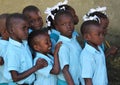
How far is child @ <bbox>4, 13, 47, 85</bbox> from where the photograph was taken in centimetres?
381

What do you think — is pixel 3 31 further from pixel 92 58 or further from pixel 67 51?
pixel 92 58

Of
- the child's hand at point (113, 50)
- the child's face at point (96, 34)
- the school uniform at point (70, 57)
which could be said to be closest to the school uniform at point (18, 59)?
the school uniform at point (70, 57)

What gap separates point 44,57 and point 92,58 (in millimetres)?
468

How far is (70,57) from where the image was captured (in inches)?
157

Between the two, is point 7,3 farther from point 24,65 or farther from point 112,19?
point 24,65

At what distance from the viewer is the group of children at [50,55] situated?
3.88 m

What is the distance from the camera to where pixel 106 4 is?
695 centimetres

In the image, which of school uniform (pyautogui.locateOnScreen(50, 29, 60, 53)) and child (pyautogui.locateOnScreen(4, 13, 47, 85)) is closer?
child (pyautogui.locateOnScreen(4, 13, 47, 85))

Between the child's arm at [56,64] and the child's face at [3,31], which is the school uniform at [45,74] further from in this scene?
the child's face at [3,31]

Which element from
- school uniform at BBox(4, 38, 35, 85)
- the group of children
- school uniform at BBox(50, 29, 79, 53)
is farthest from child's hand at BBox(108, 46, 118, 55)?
school uniform at BBox(4, 38, 35, 85)

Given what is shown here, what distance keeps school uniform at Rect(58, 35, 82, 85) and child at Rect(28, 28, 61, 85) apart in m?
0.06

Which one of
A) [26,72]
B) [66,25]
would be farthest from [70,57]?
[26,72]

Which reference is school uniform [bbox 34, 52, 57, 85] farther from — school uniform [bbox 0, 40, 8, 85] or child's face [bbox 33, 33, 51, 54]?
school uniform [bbox 0, 40, 8, 85]

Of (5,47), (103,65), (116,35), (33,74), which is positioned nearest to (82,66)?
(103,65)
